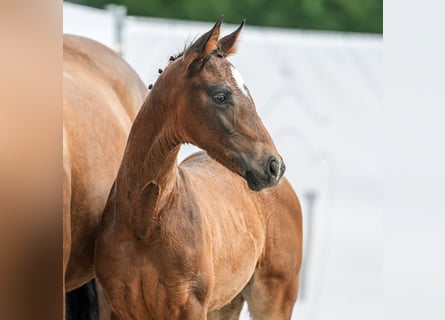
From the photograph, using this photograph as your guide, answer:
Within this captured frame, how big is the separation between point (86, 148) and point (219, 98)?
566 mm

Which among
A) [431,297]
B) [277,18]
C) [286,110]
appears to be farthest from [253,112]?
[277,18]

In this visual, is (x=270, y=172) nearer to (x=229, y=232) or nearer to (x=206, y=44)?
(x=206, y=44)

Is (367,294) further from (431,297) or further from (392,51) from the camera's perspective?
(392,51)

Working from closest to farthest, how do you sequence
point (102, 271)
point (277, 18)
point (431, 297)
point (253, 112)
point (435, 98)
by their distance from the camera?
point (253, 112)
point (102, 271)
point (435, 98)
point (431, 297)
point (277, 18)

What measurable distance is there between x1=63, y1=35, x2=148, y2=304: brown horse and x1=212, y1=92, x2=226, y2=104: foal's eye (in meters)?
0.43

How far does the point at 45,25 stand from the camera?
1497mm

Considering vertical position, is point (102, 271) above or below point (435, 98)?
below

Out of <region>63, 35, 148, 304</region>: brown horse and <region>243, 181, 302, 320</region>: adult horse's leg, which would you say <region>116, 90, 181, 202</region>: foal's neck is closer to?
<region>63, 35, 148, 304</region>: brown horse

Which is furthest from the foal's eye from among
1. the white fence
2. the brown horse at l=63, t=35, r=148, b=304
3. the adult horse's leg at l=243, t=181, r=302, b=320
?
the white fence

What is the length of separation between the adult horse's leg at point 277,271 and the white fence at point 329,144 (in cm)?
215

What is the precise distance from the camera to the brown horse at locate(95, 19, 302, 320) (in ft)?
7.88

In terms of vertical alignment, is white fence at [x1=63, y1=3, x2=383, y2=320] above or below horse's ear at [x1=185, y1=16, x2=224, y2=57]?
below

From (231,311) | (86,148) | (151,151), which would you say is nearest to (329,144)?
(231,311)

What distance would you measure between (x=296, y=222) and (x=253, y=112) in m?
1.12
